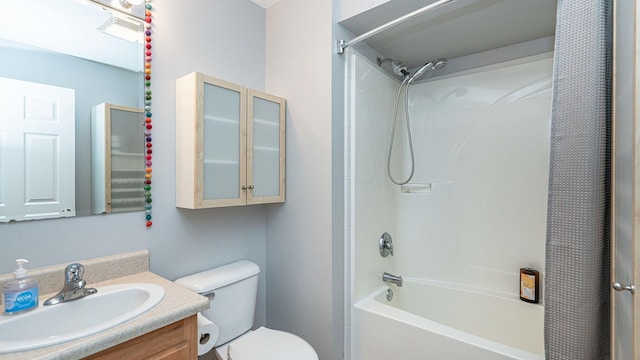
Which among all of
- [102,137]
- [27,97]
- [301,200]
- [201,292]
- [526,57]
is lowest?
[201,292]

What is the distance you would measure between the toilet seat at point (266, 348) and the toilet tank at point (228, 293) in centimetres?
7

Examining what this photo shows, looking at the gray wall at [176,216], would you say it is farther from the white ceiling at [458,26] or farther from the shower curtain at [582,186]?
the shower curtain at [582,186]

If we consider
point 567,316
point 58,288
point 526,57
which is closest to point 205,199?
point 58,288

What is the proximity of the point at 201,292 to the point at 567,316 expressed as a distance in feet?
4.97

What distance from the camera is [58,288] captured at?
3.91 ft

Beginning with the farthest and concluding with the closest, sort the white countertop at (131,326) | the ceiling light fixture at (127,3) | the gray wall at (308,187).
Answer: the gray wall at (308,187) → the ceiling light fixture at (127,3) → the white countertop at (131,326)

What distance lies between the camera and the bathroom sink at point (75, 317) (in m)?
0.85

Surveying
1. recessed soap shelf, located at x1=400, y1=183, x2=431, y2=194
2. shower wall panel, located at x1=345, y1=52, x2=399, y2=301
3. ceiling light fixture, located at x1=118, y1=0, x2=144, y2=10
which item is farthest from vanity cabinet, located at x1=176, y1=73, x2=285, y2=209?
recessed soap shelf, located at x1=400, y1=183, x2=431, y2=194

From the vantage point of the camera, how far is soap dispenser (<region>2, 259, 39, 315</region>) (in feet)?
3.18

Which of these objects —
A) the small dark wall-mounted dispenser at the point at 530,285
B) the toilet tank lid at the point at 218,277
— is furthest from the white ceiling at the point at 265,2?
the small dark wall-mounted dispenser at the point at 530,285

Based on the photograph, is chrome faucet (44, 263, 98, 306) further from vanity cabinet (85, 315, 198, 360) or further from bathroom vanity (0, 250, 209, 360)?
vanity cabinet (85, 315, 198, 360)

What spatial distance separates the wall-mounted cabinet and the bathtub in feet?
4.45

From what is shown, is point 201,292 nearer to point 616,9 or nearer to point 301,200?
point 301,200

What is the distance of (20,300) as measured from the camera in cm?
98
